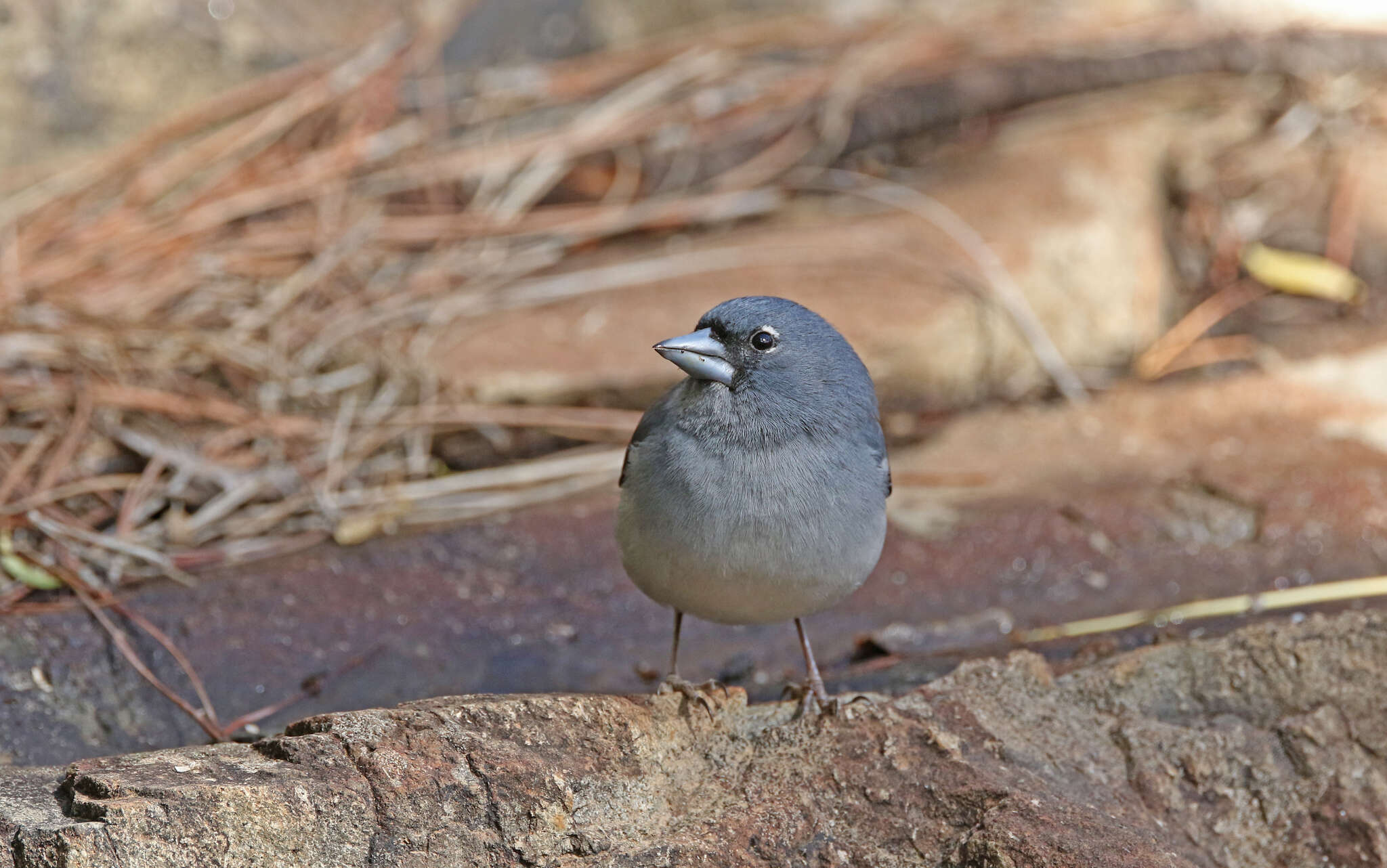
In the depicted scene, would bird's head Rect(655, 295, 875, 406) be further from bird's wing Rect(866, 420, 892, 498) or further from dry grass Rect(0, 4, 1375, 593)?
dry grass Rect(0, 4, 1375, 593)

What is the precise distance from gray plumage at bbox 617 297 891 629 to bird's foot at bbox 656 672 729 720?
0.47 feet

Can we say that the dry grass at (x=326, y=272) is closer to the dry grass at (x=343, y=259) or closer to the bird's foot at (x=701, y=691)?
the dry grass at (x=343, y=259)

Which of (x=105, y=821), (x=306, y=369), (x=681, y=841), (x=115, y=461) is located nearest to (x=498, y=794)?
(x=681, y=841)

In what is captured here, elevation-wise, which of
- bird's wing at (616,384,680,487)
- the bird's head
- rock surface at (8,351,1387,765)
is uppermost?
the bird's head

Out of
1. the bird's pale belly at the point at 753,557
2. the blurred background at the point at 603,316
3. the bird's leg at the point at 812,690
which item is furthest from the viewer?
the blurred background at the point at 603,316

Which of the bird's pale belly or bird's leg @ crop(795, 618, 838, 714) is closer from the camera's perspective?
the bird's pale belly

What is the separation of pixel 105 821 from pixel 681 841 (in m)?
0.91

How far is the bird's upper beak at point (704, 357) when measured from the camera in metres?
2.67

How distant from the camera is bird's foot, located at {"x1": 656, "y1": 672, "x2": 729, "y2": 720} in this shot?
2.66 metres

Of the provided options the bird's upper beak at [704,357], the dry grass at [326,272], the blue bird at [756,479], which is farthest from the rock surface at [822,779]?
the dry grass at [326,272]

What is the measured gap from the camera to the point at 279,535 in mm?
3777

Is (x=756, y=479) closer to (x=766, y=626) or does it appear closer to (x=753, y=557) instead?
(x=753, y=557)

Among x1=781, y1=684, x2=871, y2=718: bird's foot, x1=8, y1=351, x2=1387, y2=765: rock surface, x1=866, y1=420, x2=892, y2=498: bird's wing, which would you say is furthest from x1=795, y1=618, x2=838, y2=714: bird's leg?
x1=866, y1=420, x2=892, y2=498: bird's wing

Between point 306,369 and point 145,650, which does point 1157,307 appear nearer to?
point 306,369
